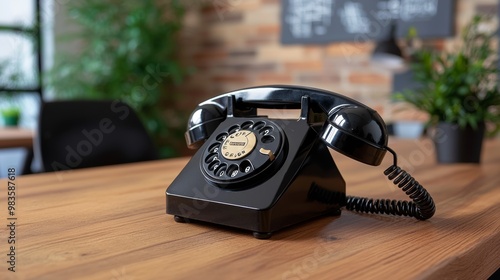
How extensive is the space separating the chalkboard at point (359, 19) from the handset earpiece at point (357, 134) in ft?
7.90

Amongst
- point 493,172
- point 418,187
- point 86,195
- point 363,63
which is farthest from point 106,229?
point 363,63

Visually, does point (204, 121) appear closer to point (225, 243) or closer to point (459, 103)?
point (225, 243)

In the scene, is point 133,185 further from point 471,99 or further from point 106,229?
point 471,99

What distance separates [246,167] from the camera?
0.61m

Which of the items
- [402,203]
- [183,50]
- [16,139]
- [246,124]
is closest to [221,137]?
[246,124]

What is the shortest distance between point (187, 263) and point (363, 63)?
2.87 m

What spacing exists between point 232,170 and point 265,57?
10.1 feet

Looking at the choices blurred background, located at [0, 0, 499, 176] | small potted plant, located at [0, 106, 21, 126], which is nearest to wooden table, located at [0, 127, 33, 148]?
small potted plant, located at [0, 106, 21, 126]

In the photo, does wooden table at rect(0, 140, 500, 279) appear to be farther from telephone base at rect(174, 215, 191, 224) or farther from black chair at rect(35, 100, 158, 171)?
black chair at rect(35, 100, 158, 171)

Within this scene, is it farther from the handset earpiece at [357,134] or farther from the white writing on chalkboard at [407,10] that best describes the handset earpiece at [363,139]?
the white writing on chalkboard at [407,10]

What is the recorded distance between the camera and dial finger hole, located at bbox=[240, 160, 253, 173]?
601mm

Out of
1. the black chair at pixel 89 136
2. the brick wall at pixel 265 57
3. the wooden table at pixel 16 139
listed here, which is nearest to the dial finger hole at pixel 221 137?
the black chair at pixel 89 136

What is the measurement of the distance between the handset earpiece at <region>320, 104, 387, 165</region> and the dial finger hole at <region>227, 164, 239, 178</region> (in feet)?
0.37

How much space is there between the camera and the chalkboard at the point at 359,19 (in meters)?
2.87
